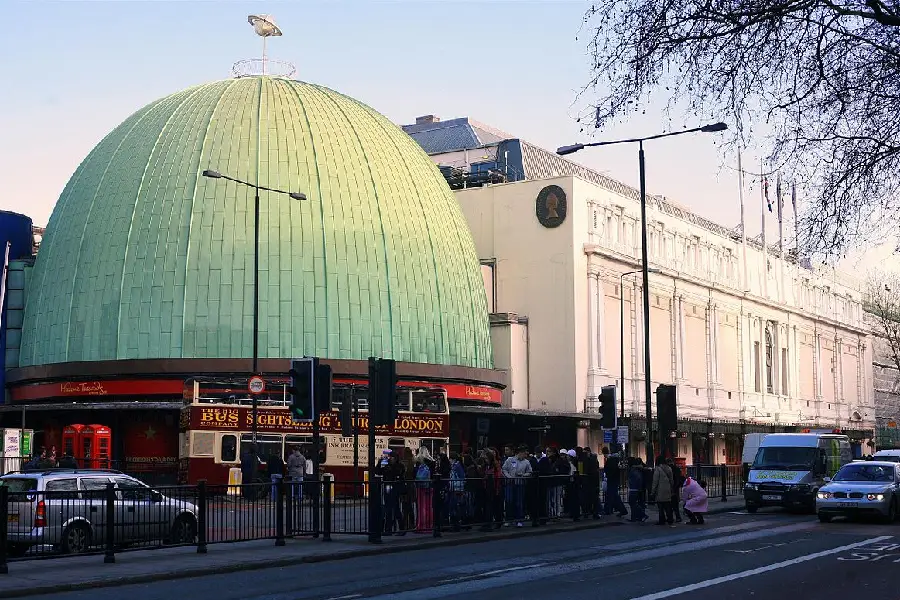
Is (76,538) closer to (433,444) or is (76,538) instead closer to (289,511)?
(289,511)

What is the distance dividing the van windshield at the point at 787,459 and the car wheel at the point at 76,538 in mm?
25152

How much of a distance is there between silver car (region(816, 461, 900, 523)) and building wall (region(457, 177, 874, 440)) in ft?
117

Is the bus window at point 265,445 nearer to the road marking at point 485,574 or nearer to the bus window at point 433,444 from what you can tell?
the bus window at point 433,444

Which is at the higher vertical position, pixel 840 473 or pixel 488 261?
pixel 488 261

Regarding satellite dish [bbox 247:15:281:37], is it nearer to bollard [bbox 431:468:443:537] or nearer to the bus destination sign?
the bus destination sign

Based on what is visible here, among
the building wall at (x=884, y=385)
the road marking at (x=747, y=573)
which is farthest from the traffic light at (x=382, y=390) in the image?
the building wall at (x=884, y=385)

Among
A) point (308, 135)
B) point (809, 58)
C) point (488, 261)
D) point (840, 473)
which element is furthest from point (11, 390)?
point (809, 58)

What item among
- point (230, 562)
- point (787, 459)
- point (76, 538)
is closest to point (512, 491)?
point (230, 562)

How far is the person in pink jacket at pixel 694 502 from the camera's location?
111ft

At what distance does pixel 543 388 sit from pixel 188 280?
2368 centimetres

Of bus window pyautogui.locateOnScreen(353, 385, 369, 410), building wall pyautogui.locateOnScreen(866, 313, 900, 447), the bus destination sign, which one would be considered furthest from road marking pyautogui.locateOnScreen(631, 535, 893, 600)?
building wall pyautogui.locateOnScreen(866, 313, 900, 447)

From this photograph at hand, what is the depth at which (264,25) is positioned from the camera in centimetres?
6875

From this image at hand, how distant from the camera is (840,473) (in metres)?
35.3

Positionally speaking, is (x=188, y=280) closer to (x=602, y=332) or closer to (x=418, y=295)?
(x=418, y=295)
